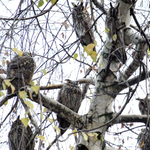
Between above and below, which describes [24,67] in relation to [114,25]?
below

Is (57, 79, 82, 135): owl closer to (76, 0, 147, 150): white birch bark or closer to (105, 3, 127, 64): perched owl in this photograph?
(76, 0, 147, 150): white birch bark

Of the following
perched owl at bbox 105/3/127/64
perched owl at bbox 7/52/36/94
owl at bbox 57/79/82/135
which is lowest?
owl at bbox 57/79/82/135

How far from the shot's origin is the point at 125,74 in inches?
128

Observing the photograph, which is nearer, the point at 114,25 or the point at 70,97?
the point at 114,25

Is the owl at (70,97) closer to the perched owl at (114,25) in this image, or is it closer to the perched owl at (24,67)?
the perched owl at (24,67)

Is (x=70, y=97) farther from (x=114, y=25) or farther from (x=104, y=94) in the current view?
(x=114, y=25)

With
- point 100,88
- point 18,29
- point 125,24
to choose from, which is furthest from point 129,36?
point 18,29

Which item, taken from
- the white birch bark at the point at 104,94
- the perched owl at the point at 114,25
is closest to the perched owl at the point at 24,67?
the white birch bark at the point at 104,94

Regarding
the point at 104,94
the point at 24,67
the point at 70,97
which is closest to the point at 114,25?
the point at 104,94

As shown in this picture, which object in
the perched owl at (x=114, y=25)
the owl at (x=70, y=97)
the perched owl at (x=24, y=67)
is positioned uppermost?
the perched owl at (x=114, y=25)

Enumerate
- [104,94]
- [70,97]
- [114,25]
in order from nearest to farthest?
[104,94] → [114,25] → [70,97]

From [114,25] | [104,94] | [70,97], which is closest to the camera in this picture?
[104,94]

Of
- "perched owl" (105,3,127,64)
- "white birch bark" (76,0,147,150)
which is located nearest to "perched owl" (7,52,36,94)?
"white birch bark" (76,0,147,150)

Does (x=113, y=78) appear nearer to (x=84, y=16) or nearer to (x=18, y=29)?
(x=18, y=29)
